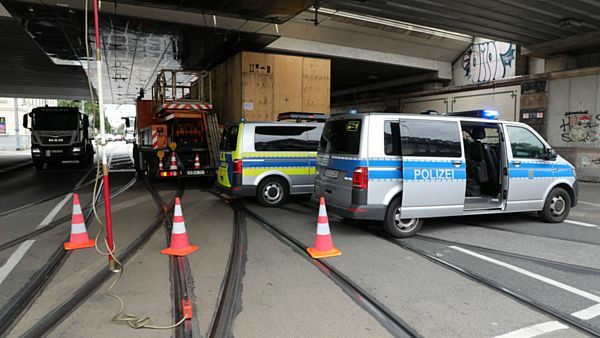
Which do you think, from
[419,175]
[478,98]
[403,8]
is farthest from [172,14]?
[478,98]

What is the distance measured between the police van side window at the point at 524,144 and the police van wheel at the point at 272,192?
497 cm

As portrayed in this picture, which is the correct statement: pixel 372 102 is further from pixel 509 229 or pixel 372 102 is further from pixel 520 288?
pixel 520 288

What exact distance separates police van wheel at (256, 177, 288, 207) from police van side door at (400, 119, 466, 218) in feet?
12.7

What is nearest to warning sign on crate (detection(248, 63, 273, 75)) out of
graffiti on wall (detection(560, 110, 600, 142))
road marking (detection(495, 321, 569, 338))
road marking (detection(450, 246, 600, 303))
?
graffiti on wall (detection(560, 110, 600, 142))

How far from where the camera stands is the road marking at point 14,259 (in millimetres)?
5081

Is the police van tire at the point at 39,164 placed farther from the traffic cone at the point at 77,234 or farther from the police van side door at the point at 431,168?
the police van side door at the point at 431,168

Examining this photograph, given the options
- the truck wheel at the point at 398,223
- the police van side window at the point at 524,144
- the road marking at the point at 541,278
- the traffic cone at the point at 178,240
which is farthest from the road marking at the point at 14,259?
the police van side window at the point at 524,144

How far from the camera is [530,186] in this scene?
7.52 metres

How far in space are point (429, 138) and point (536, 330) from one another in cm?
362

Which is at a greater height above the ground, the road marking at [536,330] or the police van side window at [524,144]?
the police van side window at [524,144]

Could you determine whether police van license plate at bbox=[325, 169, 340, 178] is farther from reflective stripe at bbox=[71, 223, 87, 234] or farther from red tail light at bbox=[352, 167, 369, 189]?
reflective stripe at bbox=[71, 223, 87, 234]

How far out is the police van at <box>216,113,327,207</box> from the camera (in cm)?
941

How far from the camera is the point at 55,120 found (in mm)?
20000

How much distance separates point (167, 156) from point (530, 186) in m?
10.1
